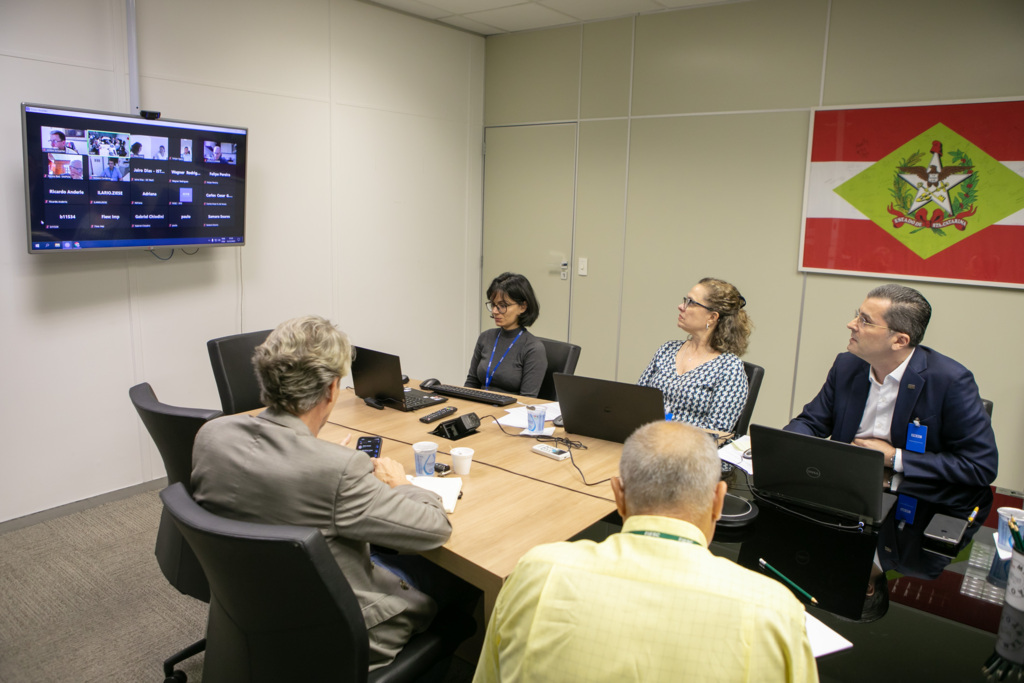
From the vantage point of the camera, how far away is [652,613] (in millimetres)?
1046

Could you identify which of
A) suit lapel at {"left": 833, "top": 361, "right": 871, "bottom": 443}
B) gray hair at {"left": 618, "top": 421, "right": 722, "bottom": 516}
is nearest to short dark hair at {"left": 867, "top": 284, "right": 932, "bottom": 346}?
suit lapel at {"left": 833, "top": 361, "right": 871, "bottom": 443}

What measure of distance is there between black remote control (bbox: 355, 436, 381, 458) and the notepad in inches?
9.4

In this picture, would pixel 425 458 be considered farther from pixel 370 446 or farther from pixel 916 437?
pixel 916 437

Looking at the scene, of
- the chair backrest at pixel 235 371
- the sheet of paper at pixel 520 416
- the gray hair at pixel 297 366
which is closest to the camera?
the gray hair at pixel 297 366

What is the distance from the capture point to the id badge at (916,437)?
2363 millimetres

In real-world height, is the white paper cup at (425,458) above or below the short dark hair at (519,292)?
below

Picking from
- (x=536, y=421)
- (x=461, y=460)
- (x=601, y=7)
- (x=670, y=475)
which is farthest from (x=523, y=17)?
(x=670, y=475)

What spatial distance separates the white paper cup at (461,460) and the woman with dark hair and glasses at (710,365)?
1.04 metres

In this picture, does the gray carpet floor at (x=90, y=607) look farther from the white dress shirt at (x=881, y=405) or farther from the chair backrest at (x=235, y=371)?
the white dress shirt at (x=881, y=405)

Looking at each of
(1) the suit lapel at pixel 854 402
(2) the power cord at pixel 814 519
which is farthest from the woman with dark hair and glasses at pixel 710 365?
(2) the power cord at pixel 814 519

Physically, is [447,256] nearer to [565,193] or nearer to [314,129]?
[565,193]

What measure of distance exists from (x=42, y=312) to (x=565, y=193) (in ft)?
11.4

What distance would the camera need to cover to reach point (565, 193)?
534 cm

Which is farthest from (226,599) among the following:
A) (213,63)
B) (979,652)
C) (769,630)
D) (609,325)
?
(609,325)
